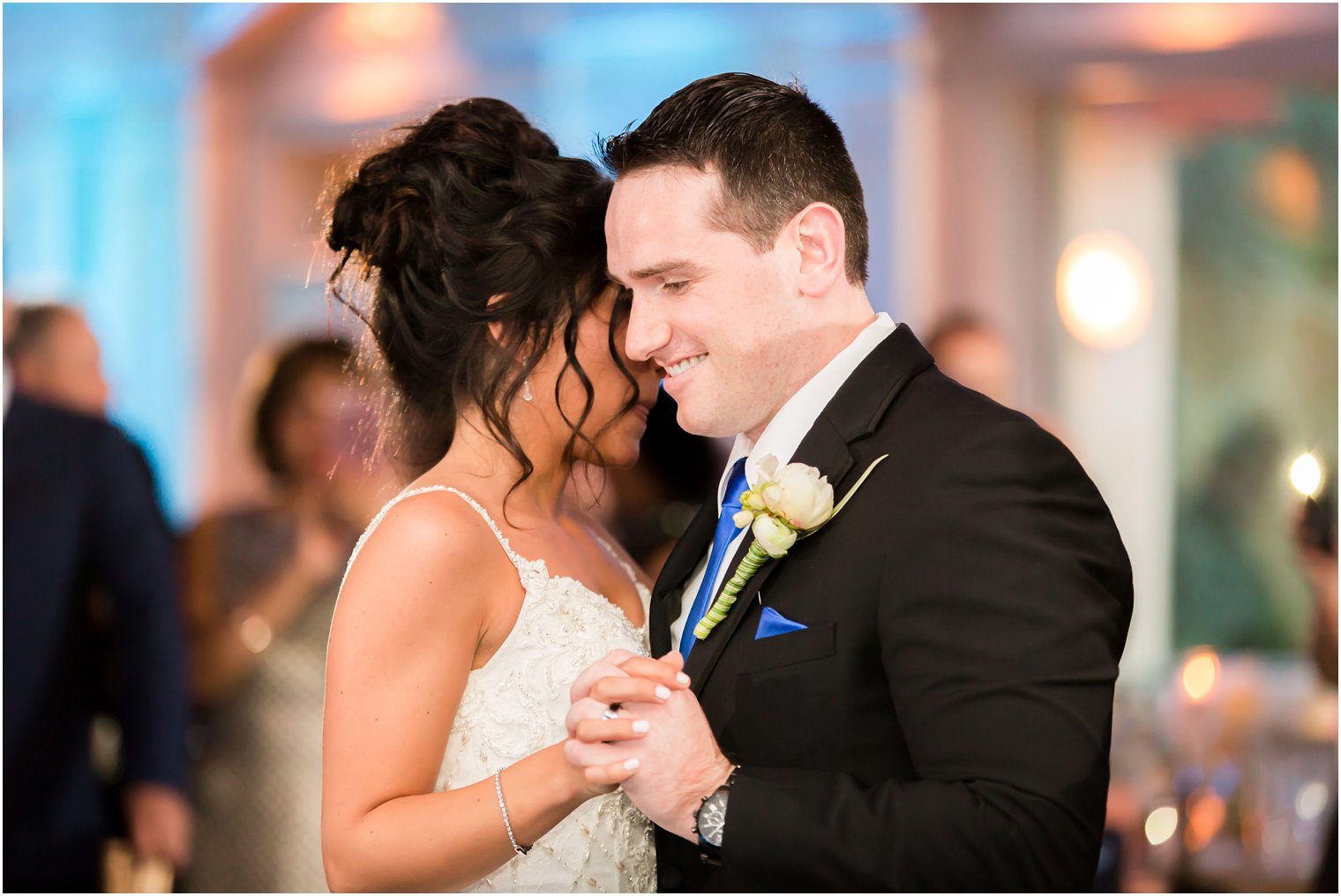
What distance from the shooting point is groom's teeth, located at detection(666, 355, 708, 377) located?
2133 millimetres

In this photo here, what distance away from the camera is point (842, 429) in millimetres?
2010

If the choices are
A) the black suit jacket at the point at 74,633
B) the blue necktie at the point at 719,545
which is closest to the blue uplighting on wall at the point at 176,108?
the black suit jacket at the point at 74,633

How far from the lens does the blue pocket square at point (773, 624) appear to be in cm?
190

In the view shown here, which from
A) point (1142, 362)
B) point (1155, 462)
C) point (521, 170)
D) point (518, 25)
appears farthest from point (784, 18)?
point (521, 170)

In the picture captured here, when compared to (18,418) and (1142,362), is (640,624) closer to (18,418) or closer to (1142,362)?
(18,418)

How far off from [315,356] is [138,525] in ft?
2.94

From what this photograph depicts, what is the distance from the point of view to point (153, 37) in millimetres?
6727

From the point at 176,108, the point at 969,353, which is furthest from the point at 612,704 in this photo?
the point at 176,108

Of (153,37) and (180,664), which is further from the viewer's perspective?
(153,37)

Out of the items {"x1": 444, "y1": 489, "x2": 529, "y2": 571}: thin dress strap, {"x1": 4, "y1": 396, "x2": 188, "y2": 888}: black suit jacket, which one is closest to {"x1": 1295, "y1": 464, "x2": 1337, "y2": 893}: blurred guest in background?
{"x1": 444, "y1": 489, "x2": 529, "y2": 571}: thin dress strap

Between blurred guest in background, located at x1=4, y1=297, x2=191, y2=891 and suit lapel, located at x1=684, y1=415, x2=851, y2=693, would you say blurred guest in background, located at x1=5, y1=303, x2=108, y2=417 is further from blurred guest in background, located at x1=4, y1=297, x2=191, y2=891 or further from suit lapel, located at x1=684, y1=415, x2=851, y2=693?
suit lapel, located at x1=684, y1=415, x2=851, y2=693

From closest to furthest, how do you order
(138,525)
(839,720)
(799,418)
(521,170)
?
(839,720), (799,418), (521,170), (138,525)

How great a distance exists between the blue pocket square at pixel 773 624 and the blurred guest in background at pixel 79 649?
9.40 feet

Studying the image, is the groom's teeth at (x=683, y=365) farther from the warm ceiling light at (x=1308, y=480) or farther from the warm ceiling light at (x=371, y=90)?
the warm ceiling light at (x=371, y=90)
